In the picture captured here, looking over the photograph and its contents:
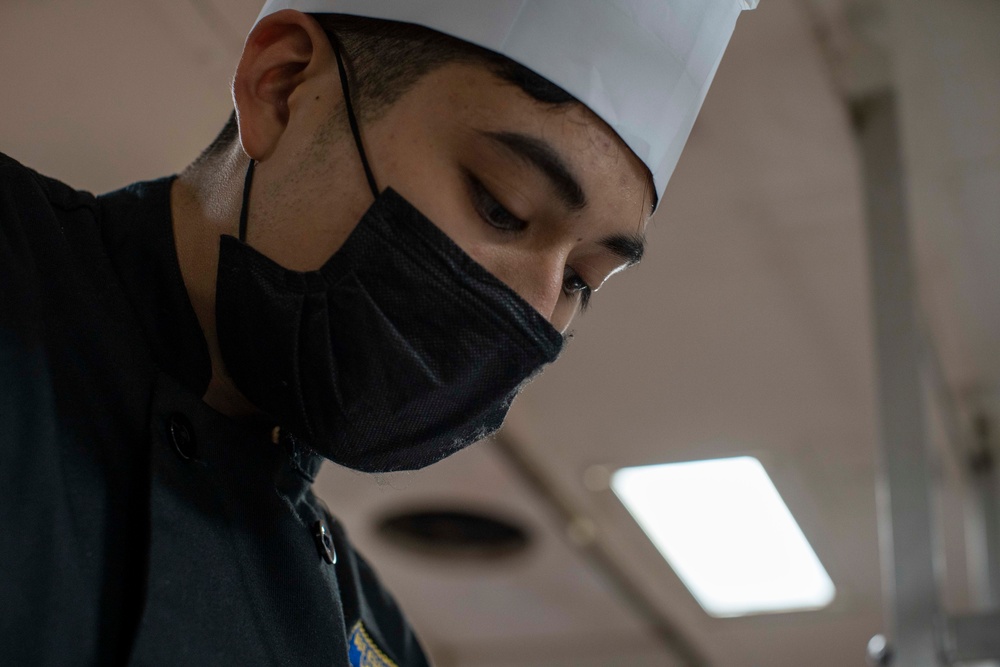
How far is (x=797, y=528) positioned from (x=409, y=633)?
12.5ft

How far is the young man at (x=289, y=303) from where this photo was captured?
0.94 meters

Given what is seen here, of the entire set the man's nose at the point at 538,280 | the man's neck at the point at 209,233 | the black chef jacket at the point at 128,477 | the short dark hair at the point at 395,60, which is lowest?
the black chef jacket at the point at 128,477

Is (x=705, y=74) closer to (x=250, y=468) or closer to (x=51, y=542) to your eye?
(x=250, y=468)

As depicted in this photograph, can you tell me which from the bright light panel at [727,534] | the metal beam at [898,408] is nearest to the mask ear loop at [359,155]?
the metal beam at [898,408]

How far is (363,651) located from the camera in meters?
1.41

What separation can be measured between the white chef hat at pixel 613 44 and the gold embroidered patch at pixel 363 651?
28.2 inches

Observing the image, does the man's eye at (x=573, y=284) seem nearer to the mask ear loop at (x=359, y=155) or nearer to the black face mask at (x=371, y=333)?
the black face mask at (x=371, y=333)

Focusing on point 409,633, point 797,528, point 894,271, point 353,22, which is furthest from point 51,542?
point 797,528

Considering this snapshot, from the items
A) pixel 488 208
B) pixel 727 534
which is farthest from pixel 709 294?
pixel 488 208

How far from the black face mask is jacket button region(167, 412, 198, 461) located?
0.28 ft

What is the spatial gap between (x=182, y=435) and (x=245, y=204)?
10.8 inches

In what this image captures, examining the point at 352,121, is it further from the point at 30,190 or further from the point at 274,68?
the point at 30,190

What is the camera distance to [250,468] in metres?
1.14

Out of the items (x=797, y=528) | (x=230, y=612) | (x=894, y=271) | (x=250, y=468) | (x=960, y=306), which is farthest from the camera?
(x=797, y=528)
